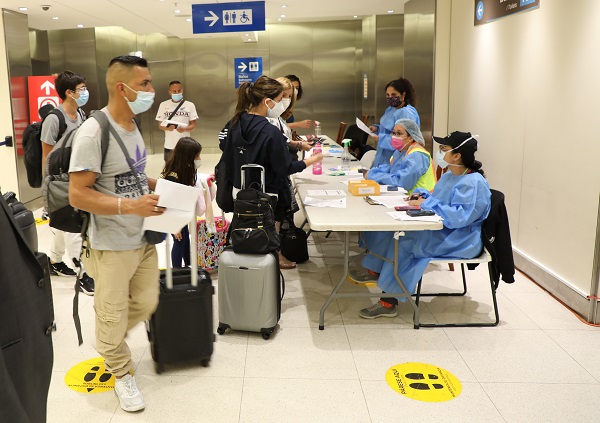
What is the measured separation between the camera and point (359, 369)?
131 inches

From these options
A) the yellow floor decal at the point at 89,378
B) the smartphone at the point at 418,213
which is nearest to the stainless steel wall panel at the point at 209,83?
the smartphone at the point at 418,213

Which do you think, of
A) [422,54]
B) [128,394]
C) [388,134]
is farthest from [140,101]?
[422,54]

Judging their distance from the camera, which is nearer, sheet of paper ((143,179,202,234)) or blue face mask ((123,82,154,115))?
sheet of paper ((143,179,202,234))

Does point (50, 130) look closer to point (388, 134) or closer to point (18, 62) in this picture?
point (388, 134)

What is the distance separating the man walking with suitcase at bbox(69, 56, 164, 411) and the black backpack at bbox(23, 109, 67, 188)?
207 centimetres

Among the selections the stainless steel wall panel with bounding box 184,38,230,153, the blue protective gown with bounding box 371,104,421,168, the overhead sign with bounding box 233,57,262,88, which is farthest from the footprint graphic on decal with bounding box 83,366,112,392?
the stainless steel wall panel with bounding box 184,38,230,153

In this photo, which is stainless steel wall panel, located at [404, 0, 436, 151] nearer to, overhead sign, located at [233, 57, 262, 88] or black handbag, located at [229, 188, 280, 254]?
overhead sign, located at [233, 57, 262, 88]

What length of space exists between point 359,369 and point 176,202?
1.61 m

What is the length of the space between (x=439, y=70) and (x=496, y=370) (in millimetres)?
4713

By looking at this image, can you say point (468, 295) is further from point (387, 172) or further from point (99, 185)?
point (99, 185)

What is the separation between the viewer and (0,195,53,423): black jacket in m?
1.28

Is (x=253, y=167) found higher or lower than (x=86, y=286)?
higher

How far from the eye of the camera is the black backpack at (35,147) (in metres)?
4.50

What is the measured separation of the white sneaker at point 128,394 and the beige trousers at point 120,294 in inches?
2.1
